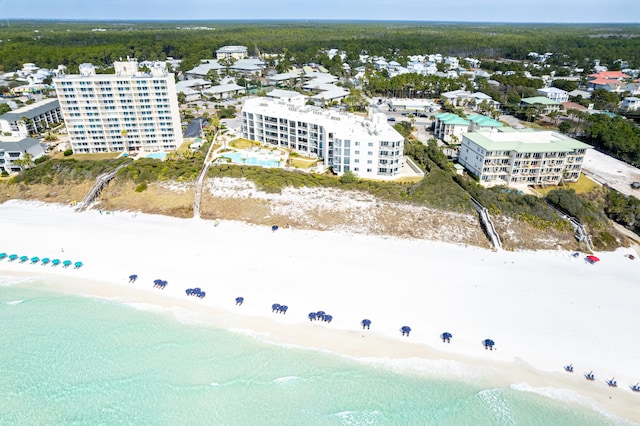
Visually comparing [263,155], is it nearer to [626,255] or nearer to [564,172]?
[564,172]

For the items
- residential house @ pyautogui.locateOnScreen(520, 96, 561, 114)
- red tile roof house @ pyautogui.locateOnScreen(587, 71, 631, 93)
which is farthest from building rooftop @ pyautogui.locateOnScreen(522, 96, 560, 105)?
red tile roof house @ pyautogui.locateOnScreen(587, 71, 631, 93)

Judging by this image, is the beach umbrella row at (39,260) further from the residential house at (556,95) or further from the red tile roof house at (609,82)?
the red tile roof house at (609,82)

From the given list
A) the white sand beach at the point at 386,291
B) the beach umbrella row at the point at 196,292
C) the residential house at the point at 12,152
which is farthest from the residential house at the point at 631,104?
the residential house at the point at 12,152

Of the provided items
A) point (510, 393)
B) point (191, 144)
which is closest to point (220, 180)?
point (191, 144)

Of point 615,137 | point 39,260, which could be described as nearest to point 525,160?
point 615,137

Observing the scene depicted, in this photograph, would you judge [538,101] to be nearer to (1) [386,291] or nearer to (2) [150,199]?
(1) [386,291]
